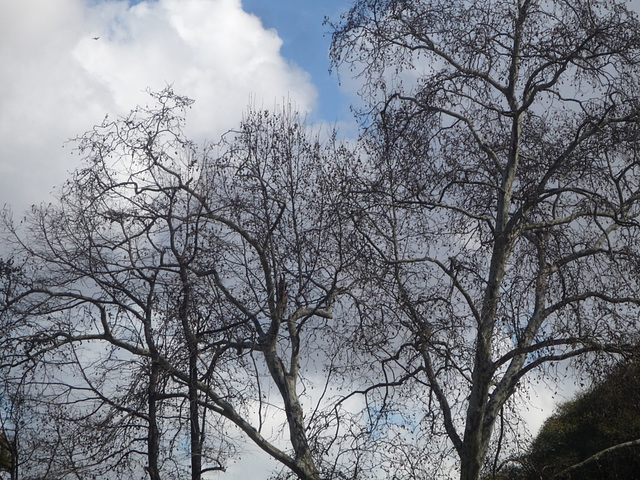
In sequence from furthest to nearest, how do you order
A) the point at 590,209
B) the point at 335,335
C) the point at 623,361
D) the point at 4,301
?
the point at 4,301
the point at 335,335
the point at 590,209
the point at 623,361

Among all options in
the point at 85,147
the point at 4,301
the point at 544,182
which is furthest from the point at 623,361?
the point at 4,301

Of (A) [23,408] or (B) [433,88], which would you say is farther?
(A) [23,408]

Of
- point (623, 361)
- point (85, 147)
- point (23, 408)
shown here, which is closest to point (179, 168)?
point (85, 147)

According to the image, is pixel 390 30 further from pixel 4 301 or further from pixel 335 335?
pixel 4 301

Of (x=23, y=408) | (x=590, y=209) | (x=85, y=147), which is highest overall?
(x=85, y=147)

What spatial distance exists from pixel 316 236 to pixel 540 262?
366 centimetres

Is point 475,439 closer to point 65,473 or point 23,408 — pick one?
point 65,473

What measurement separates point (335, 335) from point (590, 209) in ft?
14.1

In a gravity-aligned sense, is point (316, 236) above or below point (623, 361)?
above

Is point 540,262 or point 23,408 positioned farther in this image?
point 23,408

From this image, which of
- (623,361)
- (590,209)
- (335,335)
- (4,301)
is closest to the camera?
(623,361)

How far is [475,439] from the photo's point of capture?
10.3 meters

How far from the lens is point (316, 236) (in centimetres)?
1220

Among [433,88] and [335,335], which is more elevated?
[433,88]
